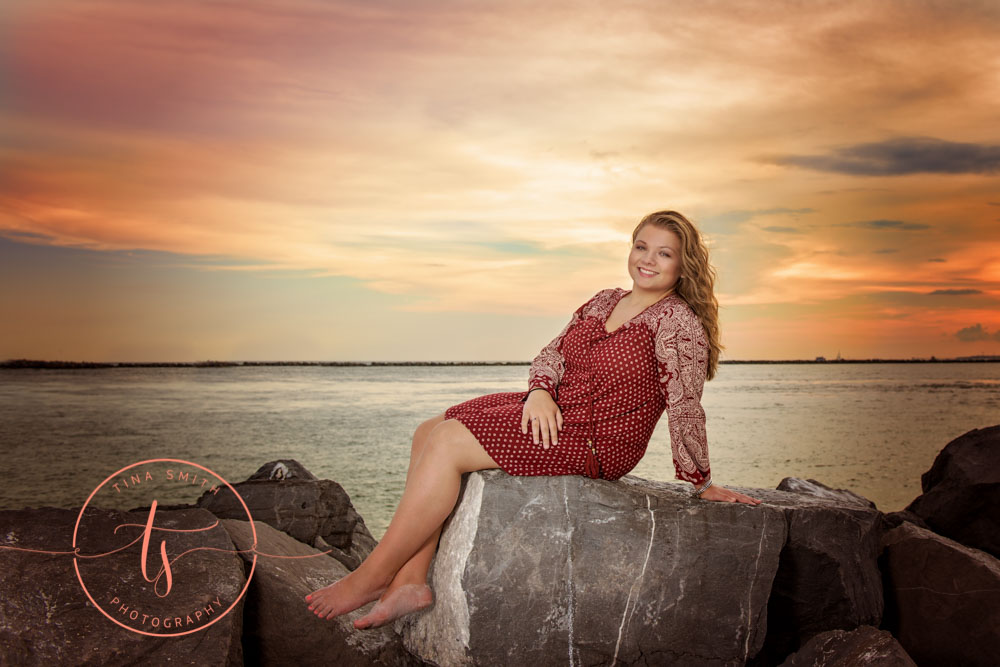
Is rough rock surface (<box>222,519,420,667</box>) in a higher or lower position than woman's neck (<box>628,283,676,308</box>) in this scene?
lower

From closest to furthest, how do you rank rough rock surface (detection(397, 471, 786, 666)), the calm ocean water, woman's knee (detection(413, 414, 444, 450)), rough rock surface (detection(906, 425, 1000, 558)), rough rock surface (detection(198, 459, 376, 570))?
rough rock surface (detection(397, 471, 786, 666)) → woman's knee (detection(413, 414, 444, 450)) → rough rock surface (detection(198, 459, 376, 570)) → rough rock surface (detection(906, 425, 1000, 558)) → the calm ocean water

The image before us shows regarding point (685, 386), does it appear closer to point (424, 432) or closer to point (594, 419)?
point (594, 419)

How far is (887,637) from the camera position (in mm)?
3320

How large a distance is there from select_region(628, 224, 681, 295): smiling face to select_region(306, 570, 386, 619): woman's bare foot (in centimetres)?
207

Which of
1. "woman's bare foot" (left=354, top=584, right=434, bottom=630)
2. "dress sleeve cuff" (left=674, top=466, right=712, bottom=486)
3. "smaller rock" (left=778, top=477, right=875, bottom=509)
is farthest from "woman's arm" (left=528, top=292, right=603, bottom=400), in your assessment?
"smaller rock" (left=778, top=477, right=875, bottom=509)

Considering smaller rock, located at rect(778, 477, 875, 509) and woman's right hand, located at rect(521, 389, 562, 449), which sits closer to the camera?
woman's right hand, located at rect(521, 389, 562, 449)

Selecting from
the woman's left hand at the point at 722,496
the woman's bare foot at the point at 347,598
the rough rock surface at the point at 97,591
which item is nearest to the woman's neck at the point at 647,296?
the woman's left hand at the point at 722,496

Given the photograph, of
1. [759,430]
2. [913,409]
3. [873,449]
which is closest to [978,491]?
[873,449]

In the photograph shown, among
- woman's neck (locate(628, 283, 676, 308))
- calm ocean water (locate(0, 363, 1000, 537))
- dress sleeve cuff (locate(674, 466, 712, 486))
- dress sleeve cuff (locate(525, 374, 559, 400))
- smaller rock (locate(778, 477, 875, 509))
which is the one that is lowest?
calm ocean water (locate(0, 363, 1000, 537))

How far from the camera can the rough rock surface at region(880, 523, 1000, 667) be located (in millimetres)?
3857

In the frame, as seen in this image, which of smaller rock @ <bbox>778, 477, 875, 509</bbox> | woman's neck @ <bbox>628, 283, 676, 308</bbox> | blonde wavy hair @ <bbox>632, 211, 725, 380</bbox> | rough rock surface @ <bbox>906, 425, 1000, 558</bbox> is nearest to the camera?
blonde wavy hair @ <bbox>632, 211, 725, 380</bbox>

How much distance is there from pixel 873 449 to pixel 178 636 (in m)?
14.6

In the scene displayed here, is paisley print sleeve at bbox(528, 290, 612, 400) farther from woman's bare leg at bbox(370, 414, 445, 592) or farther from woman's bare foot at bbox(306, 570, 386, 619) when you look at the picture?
woman's bare foot at bbox(306, 570, 386, 619)

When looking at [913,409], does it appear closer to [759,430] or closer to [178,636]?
[759,430]
